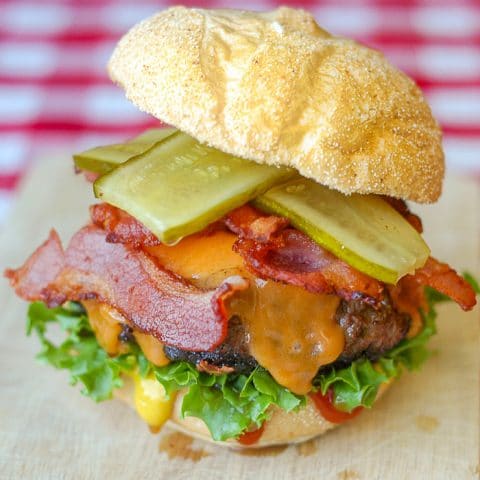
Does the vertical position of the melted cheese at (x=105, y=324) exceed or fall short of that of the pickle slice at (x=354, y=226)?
it falls short

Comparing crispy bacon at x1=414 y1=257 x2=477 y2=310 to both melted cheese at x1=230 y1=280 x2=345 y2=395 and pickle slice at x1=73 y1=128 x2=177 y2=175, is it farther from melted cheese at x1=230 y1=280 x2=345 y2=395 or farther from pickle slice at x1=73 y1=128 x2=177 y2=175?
pickle slice at x1=73 y1=128 x2=177 y2=175

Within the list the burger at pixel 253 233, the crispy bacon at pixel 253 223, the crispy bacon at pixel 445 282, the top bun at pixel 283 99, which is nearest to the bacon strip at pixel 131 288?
the burger at pixel 253 233

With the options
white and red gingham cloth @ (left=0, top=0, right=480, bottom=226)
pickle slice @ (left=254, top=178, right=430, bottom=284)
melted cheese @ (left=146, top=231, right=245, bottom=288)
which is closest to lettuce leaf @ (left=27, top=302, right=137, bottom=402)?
melted cheese @ (left=146, top=231, right=245, bottom=288)

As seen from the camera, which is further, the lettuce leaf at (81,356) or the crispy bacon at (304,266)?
the lettuce leaf at (81,356)

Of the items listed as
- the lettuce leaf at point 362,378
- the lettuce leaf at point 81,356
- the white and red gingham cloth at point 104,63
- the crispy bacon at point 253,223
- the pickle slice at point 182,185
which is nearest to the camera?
the pickle slice at point 182,185

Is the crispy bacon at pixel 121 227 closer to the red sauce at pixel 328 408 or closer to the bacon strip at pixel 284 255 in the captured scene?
the bacon strip at pixel 284 255

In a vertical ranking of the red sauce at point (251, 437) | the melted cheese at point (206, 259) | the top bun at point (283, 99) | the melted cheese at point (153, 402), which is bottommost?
the red sauce at point (251, 437)

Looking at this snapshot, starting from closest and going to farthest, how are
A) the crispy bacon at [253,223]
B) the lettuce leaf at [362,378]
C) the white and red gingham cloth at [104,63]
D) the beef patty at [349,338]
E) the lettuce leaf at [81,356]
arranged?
the crispy bacon at [253,223], the beef patty at [349,338], the lettuce leaf at [362,378], the lettuce leaf at [81,356], the white and red gingham cloth at [104,63]

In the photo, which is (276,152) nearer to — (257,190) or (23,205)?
(257,190)
